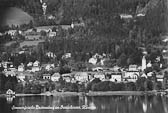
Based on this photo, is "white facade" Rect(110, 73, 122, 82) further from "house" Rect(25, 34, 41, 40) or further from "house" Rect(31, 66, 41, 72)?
"house" Rect(25, 34, 41, 40)

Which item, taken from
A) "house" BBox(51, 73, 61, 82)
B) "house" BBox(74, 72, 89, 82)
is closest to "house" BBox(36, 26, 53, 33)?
"house" BBox(51, 73, 61, 82)

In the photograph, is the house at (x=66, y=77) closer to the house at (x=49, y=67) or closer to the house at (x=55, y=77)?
the house at (x=55, y=77)

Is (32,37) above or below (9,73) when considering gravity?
above

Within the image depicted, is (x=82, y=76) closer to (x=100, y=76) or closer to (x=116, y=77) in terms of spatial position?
(x=100, y=76)

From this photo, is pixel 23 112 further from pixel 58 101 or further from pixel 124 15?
pixel 124 15

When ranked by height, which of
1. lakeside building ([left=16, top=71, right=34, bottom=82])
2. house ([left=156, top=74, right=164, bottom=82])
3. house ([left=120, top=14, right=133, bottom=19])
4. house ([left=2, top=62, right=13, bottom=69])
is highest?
house ([left=120, top=14, right=133, bottom=19])

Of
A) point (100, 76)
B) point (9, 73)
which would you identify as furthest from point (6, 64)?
point (100, 76)

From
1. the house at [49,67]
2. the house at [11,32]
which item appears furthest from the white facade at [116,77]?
the house at [11,32]
